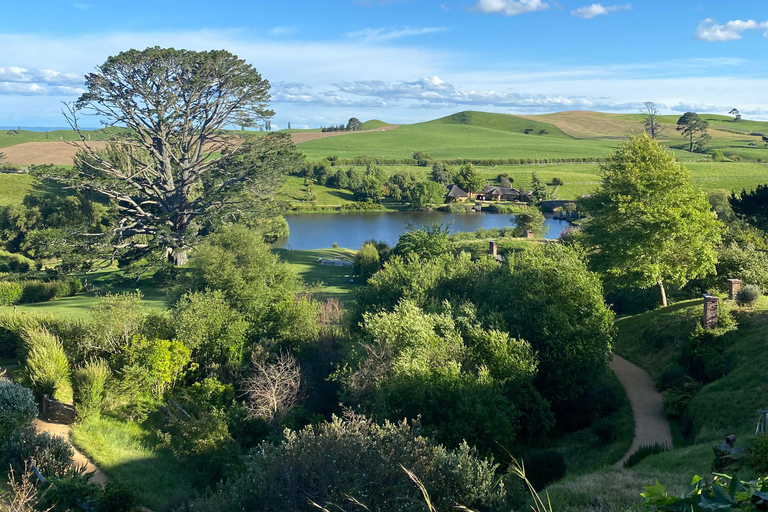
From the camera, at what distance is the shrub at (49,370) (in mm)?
17406

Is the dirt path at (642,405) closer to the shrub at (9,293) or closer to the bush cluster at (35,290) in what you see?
the bush cluster at (35,290)

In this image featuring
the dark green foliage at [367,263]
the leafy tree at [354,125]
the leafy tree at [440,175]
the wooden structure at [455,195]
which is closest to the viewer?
the dark green foliage at [367,263]

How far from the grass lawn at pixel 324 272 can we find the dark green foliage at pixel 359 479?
1930cm

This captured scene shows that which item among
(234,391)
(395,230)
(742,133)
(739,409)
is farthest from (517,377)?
(742,133)

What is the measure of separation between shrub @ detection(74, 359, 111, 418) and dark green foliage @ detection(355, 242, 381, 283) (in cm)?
1960

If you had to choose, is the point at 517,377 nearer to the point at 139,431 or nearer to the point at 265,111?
the point at 139,431

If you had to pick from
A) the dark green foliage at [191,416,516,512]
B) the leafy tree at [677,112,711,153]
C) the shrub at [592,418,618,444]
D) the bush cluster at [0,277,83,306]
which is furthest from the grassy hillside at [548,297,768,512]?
the leafy tree at [677,112,711,153]

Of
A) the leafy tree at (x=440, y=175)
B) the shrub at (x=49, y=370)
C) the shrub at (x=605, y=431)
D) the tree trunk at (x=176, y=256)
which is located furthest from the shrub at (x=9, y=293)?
the leafy tree at (x=440, y=175)

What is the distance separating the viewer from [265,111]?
39.9 metres

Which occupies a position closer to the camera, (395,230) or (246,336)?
(246,336)

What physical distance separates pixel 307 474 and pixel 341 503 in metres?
0.83

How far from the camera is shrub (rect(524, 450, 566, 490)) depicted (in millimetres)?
13023

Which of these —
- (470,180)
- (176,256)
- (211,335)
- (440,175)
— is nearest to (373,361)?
(211,335)

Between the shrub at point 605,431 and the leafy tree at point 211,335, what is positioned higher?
the leafy tree at point 211,335
